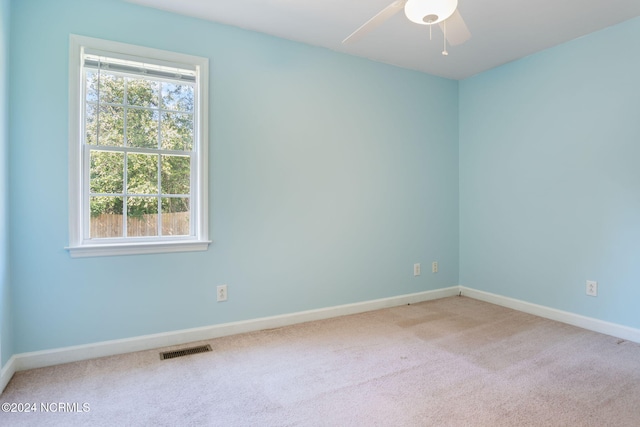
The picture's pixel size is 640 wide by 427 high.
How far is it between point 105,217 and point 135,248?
31 centimetres

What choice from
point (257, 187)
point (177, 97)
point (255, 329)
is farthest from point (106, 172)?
point (255, 329)

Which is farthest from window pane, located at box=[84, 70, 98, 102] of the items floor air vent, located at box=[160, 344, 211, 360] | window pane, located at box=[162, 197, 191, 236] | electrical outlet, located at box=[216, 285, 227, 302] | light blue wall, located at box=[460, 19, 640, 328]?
light blue wall, located at box=[460, 19, 640, 328]

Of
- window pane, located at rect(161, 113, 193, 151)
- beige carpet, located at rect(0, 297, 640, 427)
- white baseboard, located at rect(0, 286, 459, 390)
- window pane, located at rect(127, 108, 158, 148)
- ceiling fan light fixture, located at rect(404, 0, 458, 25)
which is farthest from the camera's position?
window pane, located at rect(161, 113, 193, 151)

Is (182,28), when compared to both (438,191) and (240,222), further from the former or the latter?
(438,191)

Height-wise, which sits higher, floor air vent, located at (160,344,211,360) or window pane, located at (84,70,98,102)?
window pane, located at (84,70,98,102)

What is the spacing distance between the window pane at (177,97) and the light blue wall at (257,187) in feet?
0.68

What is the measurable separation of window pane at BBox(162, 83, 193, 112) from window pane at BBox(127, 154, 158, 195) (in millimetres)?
428

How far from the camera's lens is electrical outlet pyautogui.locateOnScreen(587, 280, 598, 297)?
9.56ft

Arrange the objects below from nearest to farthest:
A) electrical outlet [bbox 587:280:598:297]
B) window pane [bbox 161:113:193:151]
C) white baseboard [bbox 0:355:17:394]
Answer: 1. white baseboard [bbox 0:355:17:394]
2. window pane [bbox 161:113:193:151]
3. electrical outlet [bbox 587:280:598:297]

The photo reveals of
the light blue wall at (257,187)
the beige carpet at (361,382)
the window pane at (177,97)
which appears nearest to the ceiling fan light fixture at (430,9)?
the light blue wall at (257,187)

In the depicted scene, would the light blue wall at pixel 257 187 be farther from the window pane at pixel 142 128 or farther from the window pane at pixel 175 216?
the window pane at pixel 142 128

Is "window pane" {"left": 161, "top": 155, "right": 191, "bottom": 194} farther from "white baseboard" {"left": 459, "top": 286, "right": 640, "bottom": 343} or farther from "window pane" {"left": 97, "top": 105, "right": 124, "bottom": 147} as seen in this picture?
"white baseboard" {"left": 459, "top": 286, "right": 640, "bottom": 343}

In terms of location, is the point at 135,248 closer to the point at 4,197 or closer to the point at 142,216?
the point at 142,216

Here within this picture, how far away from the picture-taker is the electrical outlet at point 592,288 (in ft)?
9.56
